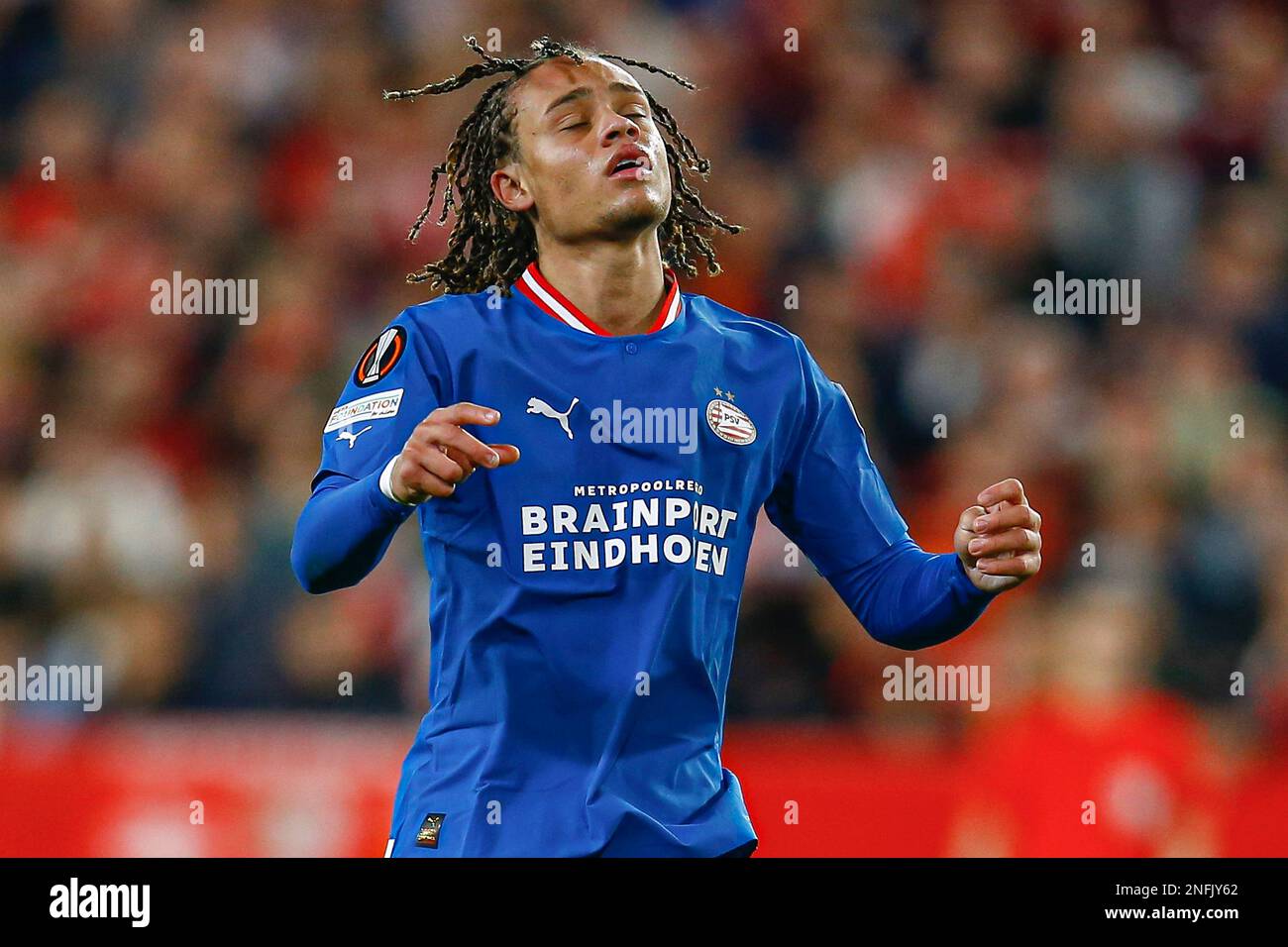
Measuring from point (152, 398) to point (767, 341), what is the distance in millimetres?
4505

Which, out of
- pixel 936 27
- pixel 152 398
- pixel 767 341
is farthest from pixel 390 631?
→ pixel 936 27

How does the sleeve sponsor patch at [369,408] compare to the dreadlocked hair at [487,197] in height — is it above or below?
below

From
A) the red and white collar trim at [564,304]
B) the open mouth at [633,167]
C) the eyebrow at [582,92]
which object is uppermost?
the eyebrow at [582,92]

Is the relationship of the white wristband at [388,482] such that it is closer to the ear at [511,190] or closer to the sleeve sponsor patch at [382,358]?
the sleeve sponsor patch at [382,358]

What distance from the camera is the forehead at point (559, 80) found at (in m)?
3.87

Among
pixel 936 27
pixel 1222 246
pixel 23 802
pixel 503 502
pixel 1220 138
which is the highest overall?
pixel 936 27

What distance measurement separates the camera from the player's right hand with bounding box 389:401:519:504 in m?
3.01

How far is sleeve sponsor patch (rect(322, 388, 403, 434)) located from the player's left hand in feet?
3.45

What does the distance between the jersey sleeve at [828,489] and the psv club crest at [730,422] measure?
0.55 feet

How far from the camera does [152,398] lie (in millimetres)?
7699
